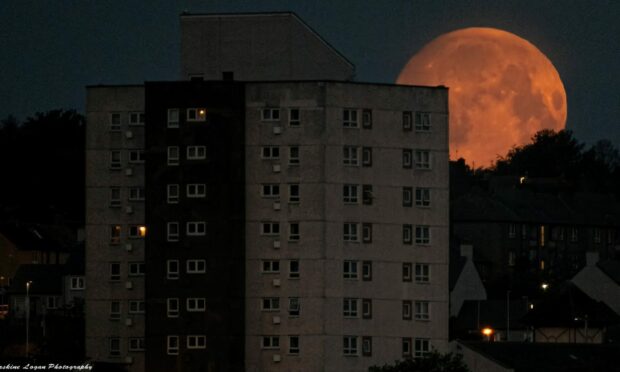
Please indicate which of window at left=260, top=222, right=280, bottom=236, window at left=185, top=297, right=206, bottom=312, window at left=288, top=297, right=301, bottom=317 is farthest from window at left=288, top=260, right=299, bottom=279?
window at left=185, top=297, right=206, bottom=312

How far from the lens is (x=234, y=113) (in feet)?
359

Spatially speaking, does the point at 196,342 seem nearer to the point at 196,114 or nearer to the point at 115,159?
the point at 115,159

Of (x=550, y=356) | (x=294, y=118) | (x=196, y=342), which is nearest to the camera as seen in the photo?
(x=196, y=342)

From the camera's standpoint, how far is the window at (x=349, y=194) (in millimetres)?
110438

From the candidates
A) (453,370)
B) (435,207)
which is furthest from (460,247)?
(453,370)

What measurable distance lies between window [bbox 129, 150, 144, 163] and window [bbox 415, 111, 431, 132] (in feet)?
56.3

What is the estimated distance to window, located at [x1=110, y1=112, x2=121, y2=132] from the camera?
11231 cm

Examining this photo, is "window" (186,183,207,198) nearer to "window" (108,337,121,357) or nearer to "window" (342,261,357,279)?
"window" (342,261,357,279)

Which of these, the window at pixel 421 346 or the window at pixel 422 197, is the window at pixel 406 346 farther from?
the window at pixel 422 197

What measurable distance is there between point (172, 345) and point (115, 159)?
12.6 meters

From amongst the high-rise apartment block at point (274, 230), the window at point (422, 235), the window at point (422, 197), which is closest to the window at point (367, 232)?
the high-rise apartment block at point (274, 230)

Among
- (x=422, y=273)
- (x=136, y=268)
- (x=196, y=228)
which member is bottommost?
(x=422, y=273)

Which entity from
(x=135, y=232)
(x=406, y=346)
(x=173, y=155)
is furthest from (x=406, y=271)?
(x=135, y=232)

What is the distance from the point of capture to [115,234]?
370ft
